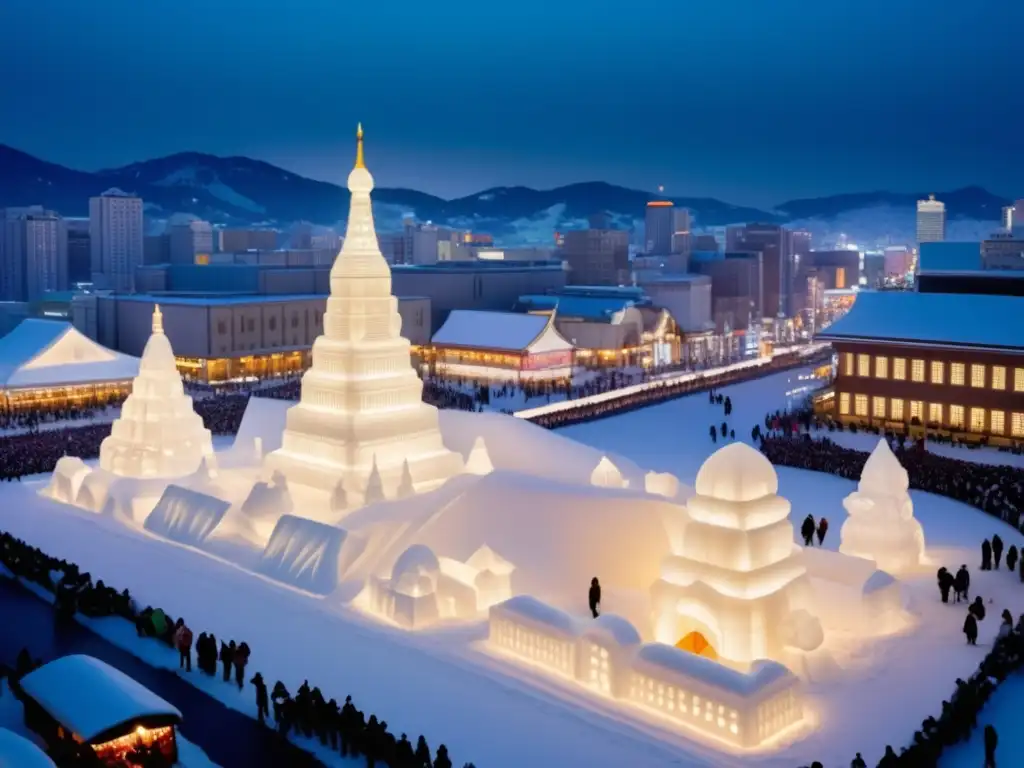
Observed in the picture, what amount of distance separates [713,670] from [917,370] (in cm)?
3490

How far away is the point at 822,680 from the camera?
66.0 ft

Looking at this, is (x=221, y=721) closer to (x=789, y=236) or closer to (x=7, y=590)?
(x=7, y=590)

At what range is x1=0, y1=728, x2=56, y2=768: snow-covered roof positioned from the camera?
1352 cm

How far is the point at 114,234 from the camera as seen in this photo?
12731cm

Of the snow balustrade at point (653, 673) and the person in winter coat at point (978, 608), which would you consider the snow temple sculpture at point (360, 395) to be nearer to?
the snow balustrade at point (653, 673)

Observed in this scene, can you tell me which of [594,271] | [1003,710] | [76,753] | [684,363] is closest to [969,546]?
[1003,710]

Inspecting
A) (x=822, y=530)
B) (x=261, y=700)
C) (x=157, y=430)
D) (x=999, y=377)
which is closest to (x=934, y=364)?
(x=999, y=377)

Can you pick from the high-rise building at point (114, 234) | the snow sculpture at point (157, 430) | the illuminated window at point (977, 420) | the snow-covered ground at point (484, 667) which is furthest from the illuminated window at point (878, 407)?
the high-rise building at point (114, 234)

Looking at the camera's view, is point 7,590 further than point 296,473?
No

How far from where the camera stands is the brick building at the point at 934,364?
46.4 m

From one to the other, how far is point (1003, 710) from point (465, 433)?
20875 millimetres

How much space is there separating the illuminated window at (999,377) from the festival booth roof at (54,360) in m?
43.2

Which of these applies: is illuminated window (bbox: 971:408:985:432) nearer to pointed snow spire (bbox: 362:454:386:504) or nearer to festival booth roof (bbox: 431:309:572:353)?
festival booth roof (bbox: 431:309:572:353)

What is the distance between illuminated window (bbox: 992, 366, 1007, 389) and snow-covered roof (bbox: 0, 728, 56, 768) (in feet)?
141
